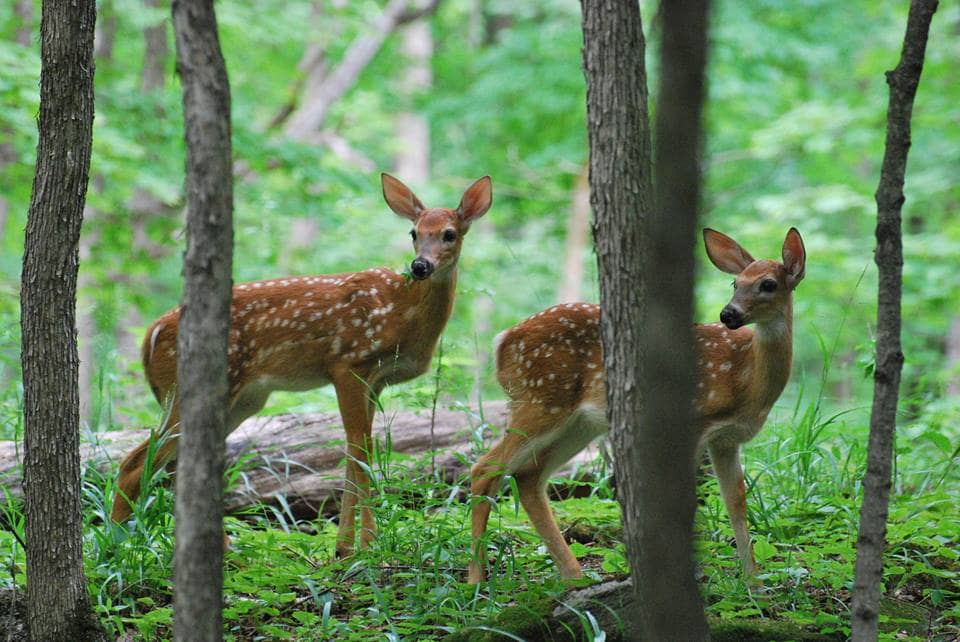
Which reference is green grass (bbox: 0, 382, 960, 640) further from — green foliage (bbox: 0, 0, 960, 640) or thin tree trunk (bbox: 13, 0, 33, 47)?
thin tree trunk (bbox: 13, 0, 33, 47)

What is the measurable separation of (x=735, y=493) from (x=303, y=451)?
8.50ft

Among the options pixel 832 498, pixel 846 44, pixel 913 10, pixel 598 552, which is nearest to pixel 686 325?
pixel 913 10

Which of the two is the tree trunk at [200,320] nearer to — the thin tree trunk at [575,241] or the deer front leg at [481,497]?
the deer front leg at [481,497]

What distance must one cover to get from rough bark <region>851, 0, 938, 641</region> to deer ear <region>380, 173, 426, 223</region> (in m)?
3.16

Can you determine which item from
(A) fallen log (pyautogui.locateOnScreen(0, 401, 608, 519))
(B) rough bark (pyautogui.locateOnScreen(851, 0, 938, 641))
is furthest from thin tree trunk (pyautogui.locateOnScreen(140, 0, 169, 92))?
(B) rough bark (pyautogui.locateOnScreen(851, 0, 938, 641))

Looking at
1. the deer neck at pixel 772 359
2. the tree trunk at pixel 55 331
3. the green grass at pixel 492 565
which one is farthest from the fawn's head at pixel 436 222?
the tree trunk at pixel 55 331

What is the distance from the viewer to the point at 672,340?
188 cm

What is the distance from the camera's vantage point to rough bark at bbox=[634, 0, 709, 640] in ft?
6.04

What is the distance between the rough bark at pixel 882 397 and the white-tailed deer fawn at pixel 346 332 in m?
2.63

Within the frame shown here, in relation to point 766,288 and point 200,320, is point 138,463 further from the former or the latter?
point 766,288

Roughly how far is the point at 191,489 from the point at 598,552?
2.32 meters

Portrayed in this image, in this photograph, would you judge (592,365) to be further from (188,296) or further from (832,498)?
(188,296)

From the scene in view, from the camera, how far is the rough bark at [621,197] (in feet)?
10.2

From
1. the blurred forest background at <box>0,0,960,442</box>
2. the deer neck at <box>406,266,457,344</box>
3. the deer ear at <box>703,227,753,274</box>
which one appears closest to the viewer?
the deer ear at <box>703,227,753,274</box>
